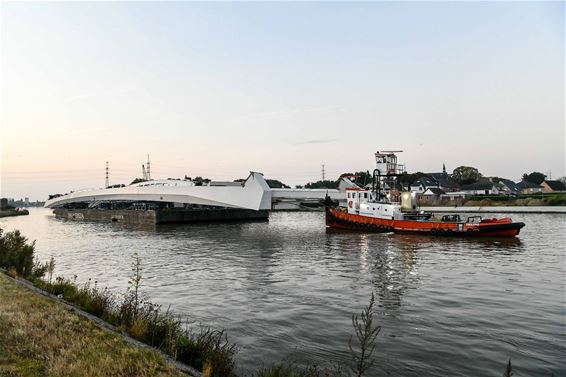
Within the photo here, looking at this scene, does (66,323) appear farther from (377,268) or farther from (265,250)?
(265,250)

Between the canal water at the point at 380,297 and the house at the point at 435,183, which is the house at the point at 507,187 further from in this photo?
the canal water at the point at 380,297

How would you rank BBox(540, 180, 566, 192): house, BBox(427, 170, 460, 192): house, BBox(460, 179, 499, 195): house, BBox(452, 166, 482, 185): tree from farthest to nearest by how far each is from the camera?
BBox(452, 166, 482, 185): tree
BBox(427, 170, 460, 192): house
BBox(540, 180, 566, 192): house
BBox(460, 179, 499, 195): house

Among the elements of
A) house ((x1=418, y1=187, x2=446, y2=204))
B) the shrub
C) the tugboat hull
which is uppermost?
house ((x1=418, y1=187, x2=446, y2=204))

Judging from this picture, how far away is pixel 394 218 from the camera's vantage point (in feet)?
168

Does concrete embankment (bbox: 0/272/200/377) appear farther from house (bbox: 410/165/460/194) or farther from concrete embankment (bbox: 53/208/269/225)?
house (bbox: 410/165/460/194)

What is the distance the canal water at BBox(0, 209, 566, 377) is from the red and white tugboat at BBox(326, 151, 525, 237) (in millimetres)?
7984

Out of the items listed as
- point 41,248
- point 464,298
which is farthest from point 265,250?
point 41,248

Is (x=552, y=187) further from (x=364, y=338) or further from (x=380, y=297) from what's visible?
(x=364, y=338)

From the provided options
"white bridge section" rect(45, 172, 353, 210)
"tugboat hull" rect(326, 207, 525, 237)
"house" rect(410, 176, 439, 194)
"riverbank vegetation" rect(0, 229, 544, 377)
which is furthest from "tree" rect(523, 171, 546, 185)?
"riverbank vegetation" rect(0, 229, 544, 377)

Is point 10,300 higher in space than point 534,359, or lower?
higher

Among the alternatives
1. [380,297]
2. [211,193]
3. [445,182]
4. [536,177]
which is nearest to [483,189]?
[445,182]

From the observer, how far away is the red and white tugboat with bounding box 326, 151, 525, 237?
44.3 m

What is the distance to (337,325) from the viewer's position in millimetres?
13648

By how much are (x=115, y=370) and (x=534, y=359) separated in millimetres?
10665
